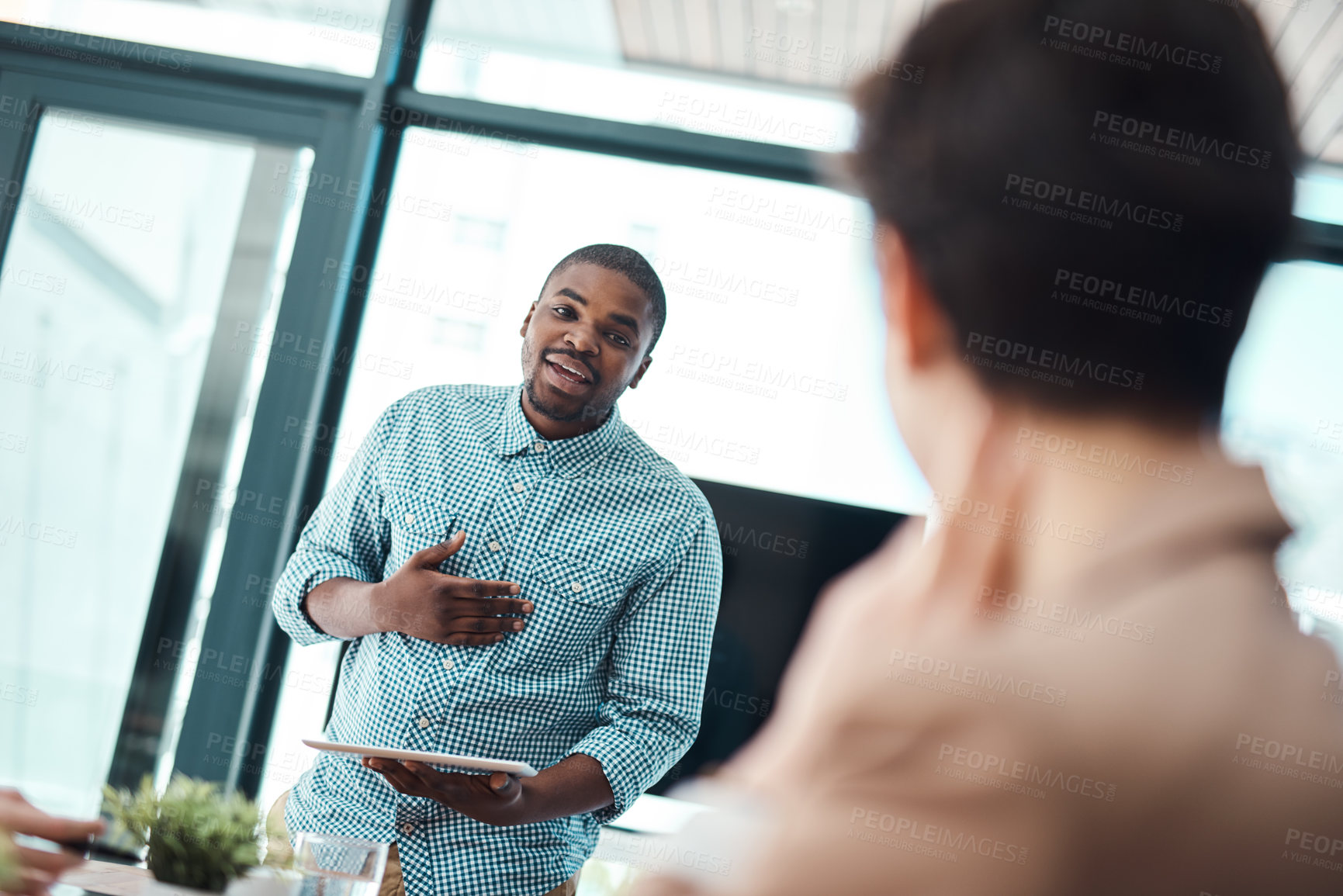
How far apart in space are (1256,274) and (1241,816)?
0.15m

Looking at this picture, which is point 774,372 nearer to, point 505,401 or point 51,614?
point 505,401

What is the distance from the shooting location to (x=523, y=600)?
1836 millimetres

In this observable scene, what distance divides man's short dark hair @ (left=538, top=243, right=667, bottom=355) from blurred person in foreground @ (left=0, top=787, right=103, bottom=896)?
4.46ft

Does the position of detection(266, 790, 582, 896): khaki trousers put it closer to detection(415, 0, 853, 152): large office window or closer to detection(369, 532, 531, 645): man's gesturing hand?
detection(369, 532, 531, 645): man's gesturing hand

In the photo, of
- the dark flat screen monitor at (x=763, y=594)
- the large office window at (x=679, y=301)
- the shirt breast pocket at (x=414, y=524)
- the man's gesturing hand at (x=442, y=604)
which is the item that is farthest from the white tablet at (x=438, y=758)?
the large office window at (x=679, y=301)

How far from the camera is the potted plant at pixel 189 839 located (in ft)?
3.17

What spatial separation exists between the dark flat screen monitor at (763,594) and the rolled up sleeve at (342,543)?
34.8 inches

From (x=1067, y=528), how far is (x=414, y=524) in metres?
1.84

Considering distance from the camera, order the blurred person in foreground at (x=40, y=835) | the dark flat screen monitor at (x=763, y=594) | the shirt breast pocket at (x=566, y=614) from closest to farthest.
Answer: the blurred person in foreground at (x=40, y=835) → the shirt breast pocket at (x=566, y=614) → the dark flat screen monitor at (x=763, y=594)

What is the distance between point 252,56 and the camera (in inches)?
113

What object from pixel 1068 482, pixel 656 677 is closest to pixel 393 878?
pixel 656 677

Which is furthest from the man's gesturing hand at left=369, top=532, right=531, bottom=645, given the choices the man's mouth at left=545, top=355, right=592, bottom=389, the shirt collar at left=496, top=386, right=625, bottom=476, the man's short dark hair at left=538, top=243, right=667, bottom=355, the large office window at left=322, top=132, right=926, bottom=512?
the large office window at left=322, top=132, right=926, bottom=512

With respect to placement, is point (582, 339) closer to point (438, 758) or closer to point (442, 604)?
point (442, 604)

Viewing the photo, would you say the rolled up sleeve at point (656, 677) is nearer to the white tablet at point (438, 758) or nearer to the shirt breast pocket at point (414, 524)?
the shirt breast pocket at point (414, 524)
